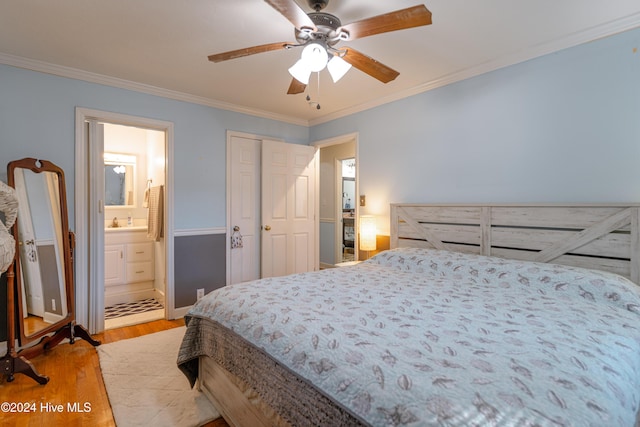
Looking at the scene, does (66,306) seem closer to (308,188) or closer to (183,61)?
(183,61)

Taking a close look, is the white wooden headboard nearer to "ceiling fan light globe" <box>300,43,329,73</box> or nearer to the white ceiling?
the white ceiling

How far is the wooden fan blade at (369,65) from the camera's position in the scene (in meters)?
1.90

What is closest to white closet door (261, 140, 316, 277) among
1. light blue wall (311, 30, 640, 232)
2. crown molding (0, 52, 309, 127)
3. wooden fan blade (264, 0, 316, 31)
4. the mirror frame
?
crown molding (0, 52, 309, 127)

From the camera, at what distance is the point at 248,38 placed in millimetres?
2229

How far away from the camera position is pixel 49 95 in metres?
2.71

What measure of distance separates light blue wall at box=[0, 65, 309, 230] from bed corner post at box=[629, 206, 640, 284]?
345 cm

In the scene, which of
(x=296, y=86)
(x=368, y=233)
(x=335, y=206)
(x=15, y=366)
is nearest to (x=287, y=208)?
(x=368, y=233)

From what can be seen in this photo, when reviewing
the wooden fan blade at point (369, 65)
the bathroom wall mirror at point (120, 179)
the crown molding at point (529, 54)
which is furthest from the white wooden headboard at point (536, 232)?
the bathroom wall mirror at point (120, 179)

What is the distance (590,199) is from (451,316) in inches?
58.8

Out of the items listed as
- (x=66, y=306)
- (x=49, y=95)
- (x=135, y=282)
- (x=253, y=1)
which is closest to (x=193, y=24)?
(x=253, y=1)

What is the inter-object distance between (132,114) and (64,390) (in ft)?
7.66

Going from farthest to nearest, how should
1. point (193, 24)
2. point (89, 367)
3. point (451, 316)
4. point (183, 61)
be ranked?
point (183, 61) < point (89, 367) < point (193, 24) < point (451, 316)

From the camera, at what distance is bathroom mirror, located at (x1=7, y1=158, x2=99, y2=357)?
2359 mm

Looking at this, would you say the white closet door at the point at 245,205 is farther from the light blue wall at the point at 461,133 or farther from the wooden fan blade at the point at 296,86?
the wooden fan blade at the point at 296,86
